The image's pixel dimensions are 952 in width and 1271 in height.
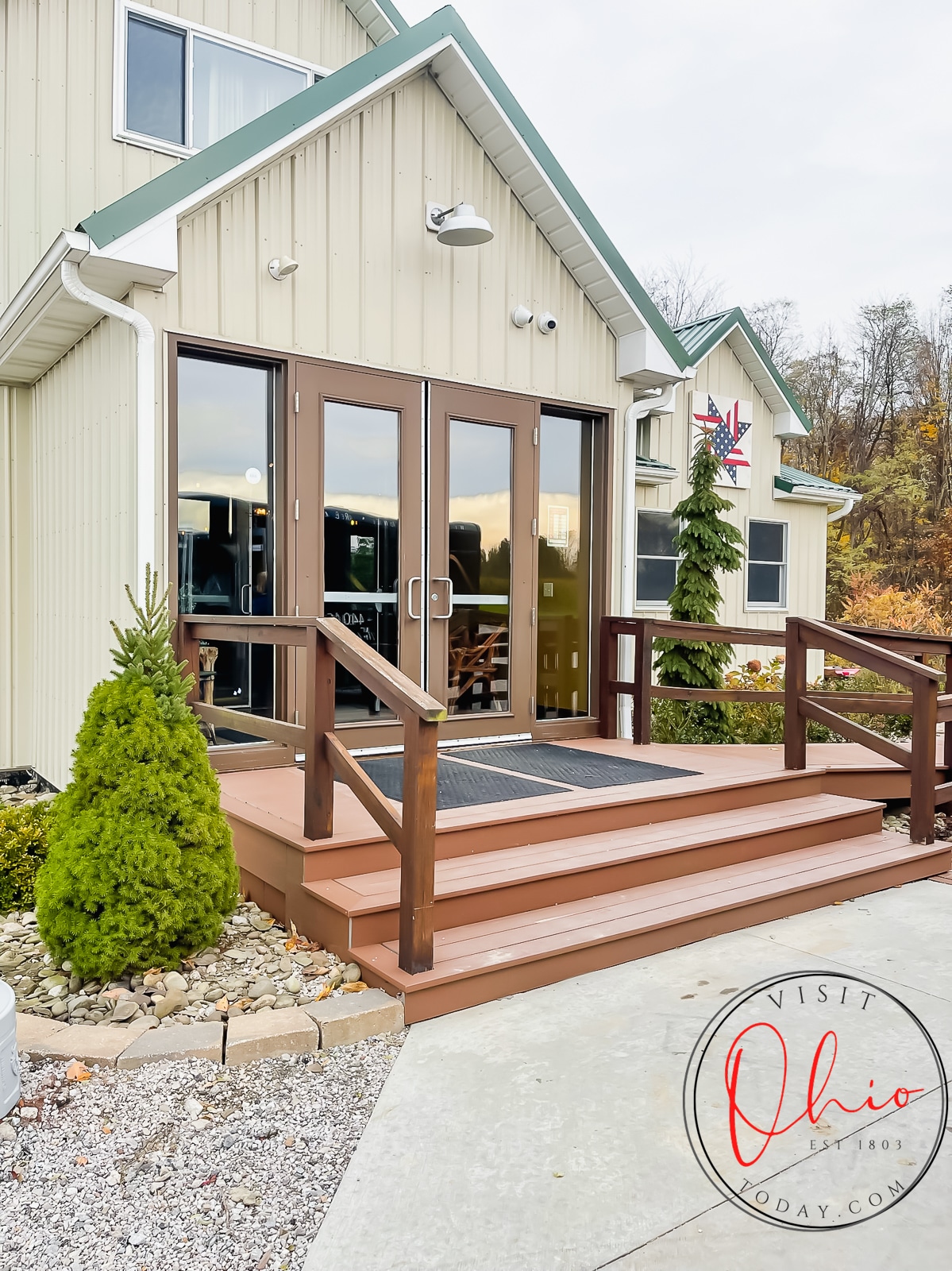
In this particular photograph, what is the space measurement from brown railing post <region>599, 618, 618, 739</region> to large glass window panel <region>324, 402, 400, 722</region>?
163cm

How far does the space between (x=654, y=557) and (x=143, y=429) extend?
770cm

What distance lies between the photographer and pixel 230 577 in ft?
16.7

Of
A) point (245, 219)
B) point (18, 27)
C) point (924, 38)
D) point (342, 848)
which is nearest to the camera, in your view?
point (342, 848)

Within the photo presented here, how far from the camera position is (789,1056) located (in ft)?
9.68

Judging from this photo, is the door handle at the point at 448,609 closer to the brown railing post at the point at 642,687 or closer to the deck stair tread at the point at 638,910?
the brown railing post at the point at 642,687

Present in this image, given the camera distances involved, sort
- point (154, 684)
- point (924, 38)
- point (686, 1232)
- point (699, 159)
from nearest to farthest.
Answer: point (686, 1232), point (154, 684), point (924, 38), point (699, 159)

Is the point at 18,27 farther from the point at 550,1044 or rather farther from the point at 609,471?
the point at 550,1044

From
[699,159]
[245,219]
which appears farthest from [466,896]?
[699,159]

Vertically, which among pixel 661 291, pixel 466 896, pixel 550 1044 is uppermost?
pixel 661 291

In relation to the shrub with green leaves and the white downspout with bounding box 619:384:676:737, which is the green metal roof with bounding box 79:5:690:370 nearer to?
the white downspout with bounding box 619:384:676:737

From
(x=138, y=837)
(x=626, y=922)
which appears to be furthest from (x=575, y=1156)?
(x=138, y=837)

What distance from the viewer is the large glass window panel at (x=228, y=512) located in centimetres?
495

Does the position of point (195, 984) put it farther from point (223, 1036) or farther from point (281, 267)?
point (281, 267)

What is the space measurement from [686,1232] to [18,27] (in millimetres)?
7779
